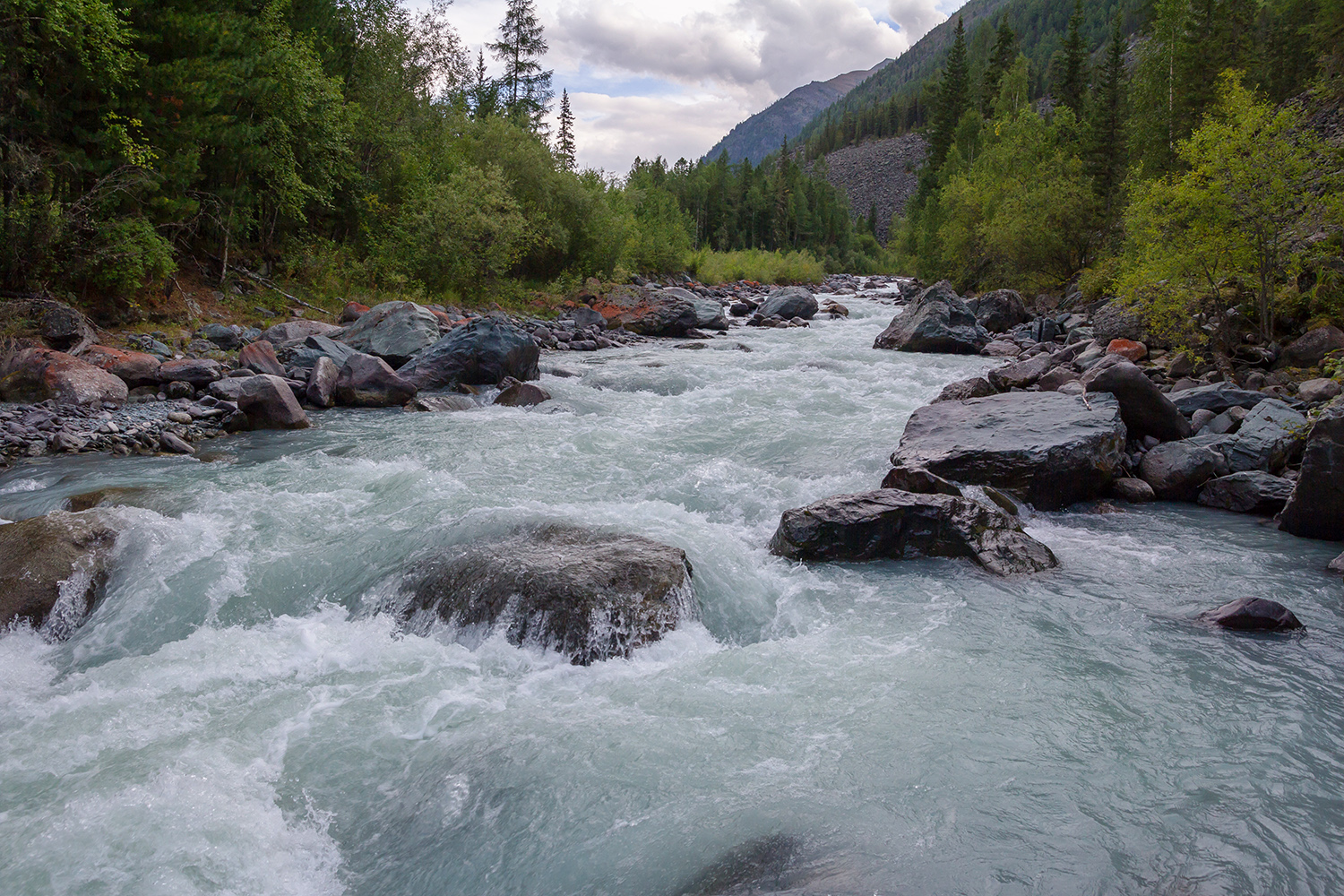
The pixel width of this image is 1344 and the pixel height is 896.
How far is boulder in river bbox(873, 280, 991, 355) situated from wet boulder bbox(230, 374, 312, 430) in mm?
18087

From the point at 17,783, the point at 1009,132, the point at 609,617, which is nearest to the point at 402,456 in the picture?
the point at 609,617

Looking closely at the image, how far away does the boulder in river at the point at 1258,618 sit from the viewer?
641cm

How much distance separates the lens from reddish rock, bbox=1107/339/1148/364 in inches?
646

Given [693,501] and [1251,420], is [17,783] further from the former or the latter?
[1251,420]

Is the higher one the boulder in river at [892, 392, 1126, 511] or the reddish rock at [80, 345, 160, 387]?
the reddish rock at [80, 345, 160, 387]

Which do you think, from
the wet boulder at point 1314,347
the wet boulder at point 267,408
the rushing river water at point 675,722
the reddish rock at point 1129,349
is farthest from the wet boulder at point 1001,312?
the wet boulder at point 267,408

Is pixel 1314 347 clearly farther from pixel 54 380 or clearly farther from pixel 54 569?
pixel 54 380

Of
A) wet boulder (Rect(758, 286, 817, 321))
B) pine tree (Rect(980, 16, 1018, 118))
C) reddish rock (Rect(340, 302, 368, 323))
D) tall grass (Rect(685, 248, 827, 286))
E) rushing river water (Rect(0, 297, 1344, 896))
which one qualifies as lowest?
rushing river water (Rect(0, 297, 1344, 896))

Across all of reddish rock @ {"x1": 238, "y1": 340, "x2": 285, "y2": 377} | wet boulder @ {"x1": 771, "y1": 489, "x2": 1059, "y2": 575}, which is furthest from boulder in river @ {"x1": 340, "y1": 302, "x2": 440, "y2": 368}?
wet boulder @ {"x1": 771, "y1": 489, "x2": 1059, "y2": 575}

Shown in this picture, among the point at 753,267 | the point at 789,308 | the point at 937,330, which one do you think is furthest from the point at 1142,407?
the point at 753,267

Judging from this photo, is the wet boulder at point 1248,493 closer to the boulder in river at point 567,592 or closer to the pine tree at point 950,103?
the boulder in river at point 567,592

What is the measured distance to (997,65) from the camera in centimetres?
6272

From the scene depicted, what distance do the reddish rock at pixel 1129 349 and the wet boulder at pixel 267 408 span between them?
56.5 feet

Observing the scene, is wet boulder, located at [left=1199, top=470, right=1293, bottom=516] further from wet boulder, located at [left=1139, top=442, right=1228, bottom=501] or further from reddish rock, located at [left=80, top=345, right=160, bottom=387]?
reddish rock, located at [left=80, top=345, right=160, bottom=387]
